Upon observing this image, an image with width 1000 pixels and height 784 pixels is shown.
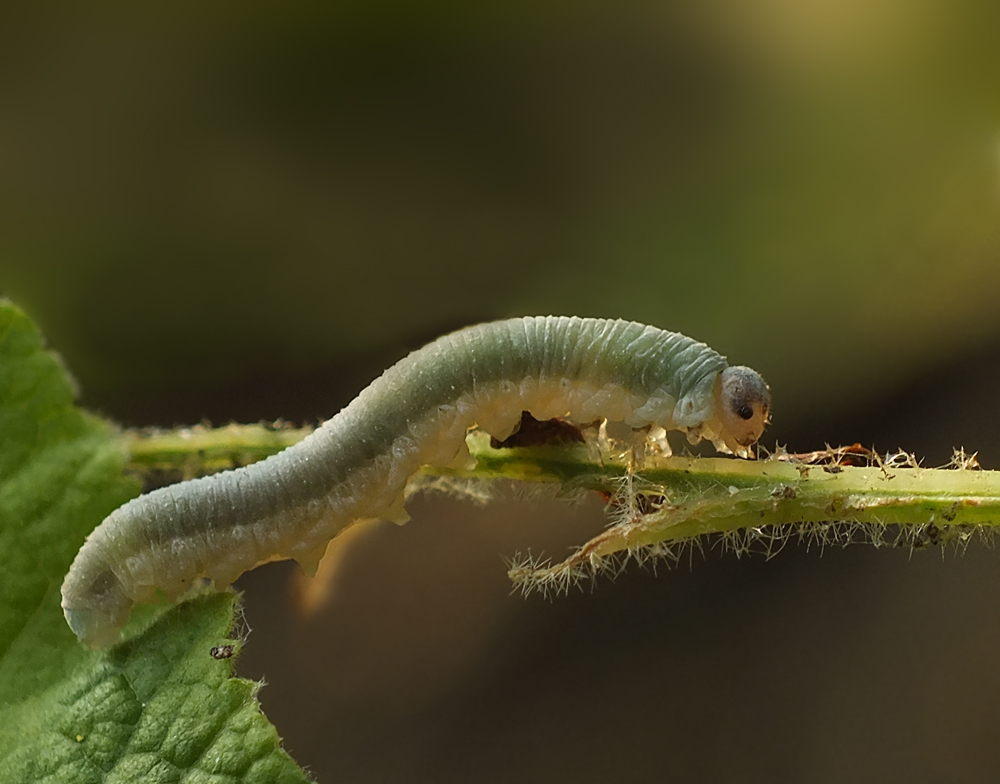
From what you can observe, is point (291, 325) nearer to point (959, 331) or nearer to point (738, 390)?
point (738, 390)

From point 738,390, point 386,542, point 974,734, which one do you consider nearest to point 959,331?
point 974,734

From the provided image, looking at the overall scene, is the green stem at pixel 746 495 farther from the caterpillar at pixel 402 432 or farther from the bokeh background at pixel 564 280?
the bokeh background at pixel 564 280

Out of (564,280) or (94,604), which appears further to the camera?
(564,280)

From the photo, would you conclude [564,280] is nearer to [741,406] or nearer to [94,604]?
[741,406]

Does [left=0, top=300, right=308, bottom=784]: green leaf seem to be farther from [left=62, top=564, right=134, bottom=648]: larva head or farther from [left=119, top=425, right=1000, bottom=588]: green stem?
[left=119, top=425, right=1000, bottom=588]: green stem

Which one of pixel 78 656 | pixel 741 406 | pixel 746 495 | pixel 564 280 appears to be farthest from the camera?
pixel 564 280

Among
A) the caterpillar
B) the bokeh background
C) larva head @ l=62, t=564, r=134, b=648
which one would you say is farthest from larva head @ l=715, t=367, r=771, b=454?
the bokeh background

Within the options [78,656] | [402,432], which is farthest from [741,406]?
[78,656]
